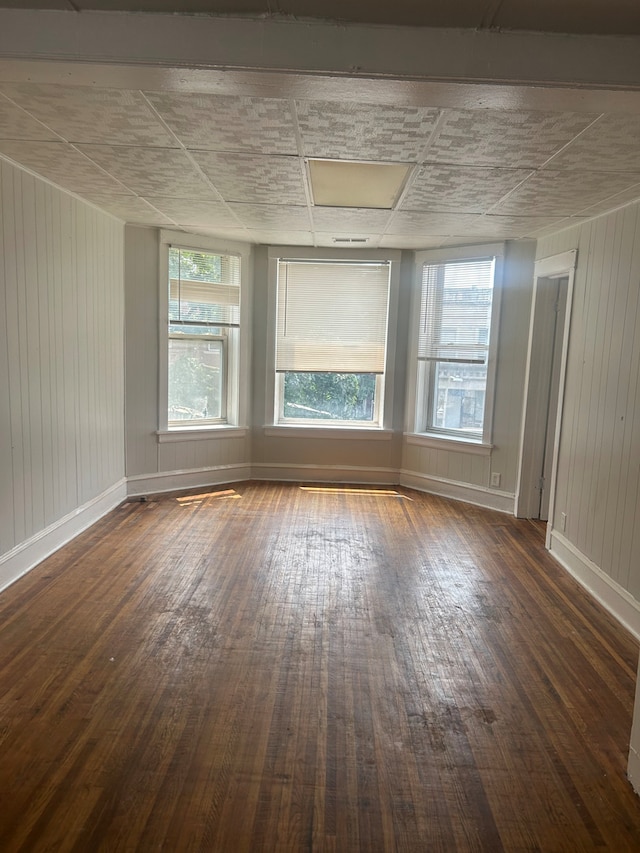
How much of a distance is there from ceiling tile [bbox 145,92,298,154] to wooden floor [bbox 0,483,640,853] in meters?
2.51

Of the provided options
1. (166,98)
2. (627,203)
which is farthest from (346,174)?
(627,203)

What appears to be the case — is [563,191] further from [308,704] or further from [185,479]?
[185,479]

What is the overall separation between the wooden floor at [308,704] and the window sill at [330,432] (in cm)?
215

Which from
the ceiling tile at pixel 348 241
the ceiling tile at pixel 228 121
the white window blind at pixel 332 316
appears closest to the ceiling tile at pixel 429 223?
the ceiling tile at pixel 348 241

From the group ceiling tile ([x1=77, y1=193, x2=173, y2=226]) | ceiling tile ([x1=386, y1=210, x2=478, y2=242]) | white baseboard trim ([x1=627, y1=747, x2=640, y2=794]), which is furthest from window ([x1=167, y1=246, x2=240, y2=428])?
white baseboard trim ([x1=627, y1=747, x2=640, y2=794])

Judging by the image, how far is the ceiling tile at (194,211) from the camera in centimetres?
419

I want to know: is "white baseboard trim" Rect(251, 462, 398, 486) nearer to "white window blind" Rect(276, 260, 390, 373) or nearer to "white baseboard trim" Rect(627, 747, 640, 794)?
"white window blind" Rect(276, 260, 390, 373)

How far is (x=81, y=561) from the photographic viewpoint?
12.7 ft

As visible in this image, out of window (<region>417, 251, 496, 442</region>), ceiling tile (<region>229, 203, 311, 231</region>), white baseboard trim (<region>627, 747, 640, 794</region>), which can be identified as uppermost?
ceiling tile (<region>229, 203, 311, 231</region>)

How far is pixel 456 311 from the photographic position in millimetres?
5648

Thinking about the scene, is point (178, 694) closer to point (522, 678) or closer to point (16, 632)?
point (16, 632)

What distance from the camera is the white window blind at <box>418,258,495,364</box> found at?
545 cm

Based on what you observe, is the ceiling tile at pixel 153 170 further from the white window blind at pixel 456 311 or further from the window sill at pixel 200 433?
the white window blind at pixel 456 311

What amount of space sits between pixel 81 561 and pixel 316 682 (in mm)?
2095
